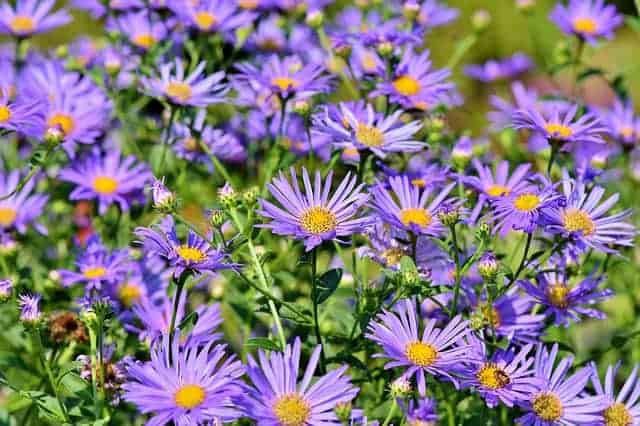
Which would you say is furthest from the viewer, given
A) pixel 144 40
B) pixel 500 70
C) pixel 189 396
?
pixel 500 70

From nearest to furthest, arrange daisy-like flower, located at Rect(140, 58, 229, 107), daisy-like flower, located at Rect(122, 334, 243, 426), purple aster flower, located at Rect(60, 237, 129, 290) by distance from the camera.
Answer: daisy-like flower, located at Rect(122, 334, 243, 426) → purple aster flower, located at Rect(60, 237, 129, 290) → daisy-like flower, located at Rect(140, 58, 229, 107)

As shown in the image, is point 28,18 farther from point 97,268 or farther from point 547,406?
point 547,406

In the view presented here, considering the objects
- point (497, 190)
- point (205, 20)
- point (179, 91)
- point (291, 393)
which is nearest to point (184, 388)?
point (291, 393)

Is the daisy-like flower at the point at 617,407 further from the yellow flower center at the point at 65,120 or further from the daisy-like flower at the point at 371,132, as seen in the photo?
the yellow flower center at the point at 65,120

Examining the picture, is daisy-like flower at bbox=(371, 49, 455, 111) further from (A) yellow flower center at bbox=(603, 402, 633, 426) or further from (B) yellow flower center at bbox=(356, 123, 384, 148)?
(A) yellow flower center at bbox=(603, 402, 633, 426)

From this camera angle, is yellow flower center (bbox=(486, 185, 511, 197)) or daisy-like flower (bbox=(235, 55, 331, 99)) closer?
yellow flower center (bbox=(486, 185, 511, 197))

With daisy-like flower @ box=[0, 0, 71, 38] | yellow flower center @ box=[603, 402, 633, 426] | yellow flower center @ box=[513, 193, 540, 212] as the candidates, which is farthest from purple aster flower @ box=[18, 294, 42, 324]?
daisy-like flower @ box=[0, 0, 71, 38]

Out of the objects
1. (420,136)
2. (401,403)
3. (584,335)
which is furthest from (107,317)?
(584,335)

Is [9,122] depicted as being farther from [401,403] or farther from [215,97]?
[401,403]

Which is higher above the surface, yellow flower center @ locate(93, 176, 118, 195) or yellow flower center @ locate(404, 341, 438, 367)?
yellow flower center @ locate(93, 176, 118, 195)
